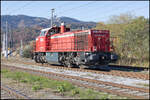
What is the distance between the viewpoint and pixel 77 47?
1658 centimetres

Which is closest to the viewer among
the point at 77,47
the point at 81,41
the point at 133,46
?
the point at 81,41

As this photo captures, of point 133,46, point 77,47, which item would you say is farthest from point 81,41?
point 133,46

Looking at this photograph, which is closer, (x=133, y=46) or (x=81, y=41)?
(x=81, y=41)

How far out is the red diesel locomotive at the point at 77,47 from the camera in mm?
15617

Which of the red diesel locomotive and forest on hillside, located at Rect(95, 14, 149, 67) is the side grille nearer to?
the red diesel locomotive

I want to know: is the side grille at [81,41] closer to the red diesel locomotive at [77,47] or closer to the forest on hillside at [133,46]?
the red diesel locomotive at [77,47]

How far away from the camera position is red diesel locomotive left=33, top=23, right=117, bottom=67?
15.6m

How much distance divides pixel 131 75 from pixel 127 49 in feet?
31.7

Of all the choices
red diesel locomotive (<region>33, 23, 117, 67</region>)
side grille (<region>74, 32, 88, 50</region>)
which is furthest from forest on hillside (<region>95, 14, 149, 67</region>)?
side grille (<region>74, 32, 88, 50</region>)

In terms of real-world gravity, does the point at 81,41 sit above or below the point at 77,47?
above

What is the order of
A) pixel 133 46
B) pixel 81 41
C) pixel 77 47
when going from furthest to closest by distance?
1. pixel 133 46
2. pixel 77 47
3. pixel 81 41

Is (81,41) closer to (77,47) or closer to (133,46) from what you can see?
(77,47)

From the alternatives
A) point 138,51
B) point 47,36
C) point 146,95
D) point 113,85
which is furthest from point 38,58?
point 146,95

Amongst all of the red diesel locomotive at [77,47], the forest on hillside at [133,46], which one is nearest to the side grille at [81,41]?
the red diesel locomotive at [77,47]
